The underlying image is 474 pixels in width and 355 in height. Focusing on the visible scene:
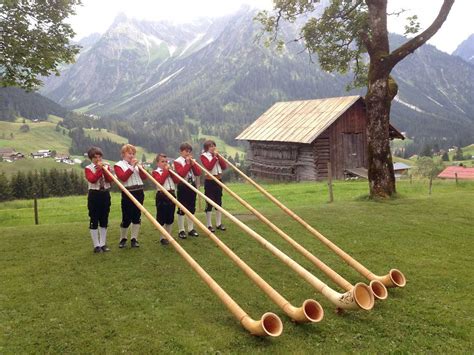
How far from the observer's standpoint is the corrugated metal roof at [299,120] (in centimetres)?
3578

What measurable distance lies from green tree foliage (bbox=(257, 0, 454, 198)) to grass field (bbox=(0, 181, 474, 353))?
3.79m

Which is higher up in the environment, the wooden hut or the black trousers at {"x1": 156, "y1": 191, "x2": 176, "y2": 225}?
the wooden hut

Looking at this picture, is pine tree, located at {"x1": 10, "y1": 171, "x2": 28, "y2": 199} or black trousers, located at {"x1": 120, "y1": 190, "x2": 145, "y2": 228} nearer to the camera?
black trousers, located at {"x1": 120, "y1": 190, "x2": 145, "y2": 228}

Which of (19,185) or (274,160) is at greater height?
(274,160)

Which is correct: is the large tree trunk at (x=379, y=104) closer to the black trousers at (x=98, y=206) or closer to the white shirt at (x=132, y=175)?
the white shirt at (x=132, y=175)

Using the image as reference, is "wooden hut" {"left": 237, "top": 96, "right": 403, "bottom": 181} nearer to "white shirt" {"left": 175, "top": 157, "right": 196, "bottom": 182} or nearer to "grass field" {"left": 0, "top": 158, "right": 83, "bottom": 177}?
"white shirt" {"left": 175, "top": 157, "right": 196, "bottom": 182}

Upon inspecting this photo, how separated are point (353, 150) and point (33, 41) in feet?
98.7

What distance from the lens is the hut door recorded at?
37.9 meters

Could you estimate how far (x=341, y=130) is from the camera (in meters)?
37.4

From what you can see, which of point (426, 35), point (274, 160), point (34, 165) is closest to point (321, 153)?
point (274, 160)

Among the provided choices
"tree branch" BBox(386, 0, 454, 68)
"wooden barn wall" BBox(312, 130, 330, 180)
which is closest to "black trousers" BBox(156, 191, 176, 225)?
"tree branch" BBox(386, 0, 454, 68)

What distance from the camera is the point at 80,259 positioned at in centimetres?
1009

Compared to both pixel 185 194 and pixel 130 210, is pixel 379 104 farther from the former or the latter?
pixel 130 210

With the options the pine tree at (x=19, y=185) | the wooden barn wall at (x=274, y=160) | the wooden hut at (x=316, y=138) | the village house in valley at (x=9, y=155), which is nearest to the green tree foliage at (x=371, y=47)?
the wooden hut at (x=316, y=138)
